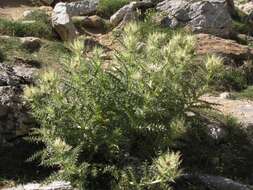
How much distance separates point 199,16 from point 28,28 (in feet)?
13.4

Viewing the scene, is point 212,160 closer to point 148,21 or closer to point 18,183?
point 18,183

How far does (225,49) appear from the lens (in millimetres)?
Result: 12367

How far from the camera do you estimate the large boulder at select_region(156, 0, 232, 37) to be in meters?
13.3

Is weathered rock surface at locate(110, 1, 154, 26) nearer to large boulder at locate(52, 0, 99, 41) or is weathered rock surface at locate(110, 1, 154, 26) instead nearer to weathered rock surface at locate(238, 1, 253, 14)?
large boulder at locate(52, 0, 99, 41)

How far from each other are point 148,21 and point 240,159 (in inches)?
216

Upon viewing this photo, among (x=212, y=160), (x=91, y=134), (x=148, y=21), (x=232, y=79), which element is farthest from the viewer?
(x=148, y=21)

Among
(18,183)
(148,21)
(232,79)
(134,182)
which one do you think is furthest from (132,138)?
(148,21)

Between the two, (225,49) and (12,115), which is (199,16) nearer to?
(225,49)

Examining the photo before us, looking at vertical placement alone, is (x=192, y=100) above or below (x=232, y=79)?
above

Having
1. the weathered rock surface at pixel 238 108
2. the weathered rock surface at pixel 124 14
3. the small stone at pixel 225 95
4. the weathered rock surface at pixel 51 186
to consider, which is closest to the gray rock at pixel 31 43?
the weathered rock surface at pixel 124 14

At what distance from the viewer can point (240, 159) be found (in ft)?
26.1

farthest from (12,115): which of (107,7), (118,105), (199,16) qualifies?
(199,16)

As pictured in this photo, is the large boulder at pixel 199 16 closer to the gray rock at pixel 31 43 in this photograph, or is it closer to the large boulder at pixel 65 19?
the large boulder at pixel 65 19

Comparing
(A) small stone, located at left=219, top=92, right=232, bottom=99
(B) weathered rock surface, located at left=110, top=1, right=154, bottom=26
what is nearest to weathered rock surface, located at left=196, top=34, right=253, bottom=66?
(A) small stone, located at left=219, top=92, right=232, bottom=99
